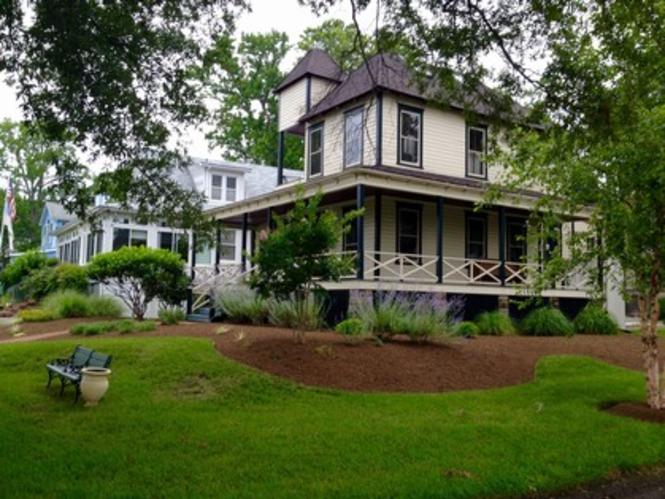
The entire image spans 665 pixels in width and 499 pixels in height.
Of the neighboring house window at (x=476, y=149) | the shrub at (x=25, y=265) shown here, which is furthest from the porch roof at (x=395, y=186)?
the shrub at (x=25, y=265)

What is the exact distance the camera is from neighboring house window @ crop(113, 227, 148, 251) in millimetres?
28016

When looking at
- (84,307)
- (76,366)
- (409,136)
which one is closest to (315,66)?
(409,136)

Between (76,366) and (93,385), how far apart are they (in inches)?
53.3

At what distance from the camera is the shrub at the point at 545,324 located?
58.0ft

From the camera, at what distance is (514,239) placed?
74.5 feet

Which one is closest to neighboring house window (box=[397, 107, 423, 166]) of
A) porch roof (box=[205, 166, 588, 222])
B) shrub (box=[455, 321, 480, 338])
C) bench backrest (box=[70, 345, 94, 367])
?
porch roof (box=[205, 166, 588, 222])

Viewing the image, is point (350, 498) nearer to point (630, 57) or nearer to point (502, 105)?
point (502, 105)

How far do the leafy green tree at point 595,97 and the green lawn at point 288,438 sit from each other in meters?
2.04

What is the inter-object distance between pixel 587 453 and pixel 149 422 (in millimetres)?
5099

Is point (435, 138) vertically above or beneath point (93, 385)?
above

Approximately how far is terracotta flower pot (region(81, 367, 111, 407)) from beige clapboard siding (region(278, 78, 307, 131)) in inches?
575

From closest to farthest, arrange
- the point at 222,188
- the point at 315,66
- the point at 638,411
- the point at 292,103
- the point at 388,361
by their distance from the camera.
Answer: the point at 638,411
the point at 388,361
the point at 315,66
the point at 292,103
the point at 222,188

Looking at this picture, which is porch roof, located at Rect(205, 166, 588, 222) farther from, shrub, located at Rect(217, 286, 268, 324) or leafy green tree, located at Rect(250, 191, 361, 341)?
leafy green tree, located at Rect(250, 191, 361, 341)

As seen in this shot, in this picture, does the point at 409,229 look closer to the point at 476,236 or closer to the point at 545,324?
the point at 476,236
